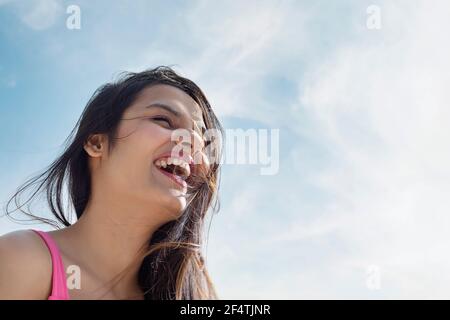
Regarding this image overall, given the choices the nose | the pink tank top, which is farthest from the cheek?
the pink tank top

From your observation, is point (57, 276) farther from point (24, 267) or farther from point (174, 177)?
point (174, 177)

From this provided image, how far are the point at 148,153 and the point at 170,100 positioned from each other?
18.2 inches

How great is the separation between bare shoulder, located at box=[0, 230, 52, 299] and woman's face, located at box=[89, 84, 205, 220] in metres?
0.62

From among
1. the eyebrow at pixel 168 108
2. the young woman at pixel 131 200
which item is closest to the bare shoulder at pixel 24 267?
the young woman at pixel 131 200

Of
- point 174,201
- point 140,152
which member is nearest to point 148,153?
point 140,152

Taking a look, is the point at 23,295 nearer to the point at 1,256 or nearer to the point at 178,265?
the point at 1,256

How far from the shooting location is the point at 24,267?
9.55ft

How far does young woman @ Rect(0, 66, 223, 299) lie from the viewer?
3127mm

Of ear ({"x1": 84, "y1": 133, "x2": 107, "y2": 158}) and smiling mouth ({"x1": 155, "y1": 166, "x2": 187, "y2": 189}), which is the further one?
ear ({"x1": 84, "y1": 133, "x2": 107, "y2": 158})

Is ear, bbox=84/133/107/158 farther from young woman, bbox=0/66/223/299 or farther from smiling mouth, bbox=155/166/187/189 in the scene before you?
smiling mouth, bbox=155/166/187/189

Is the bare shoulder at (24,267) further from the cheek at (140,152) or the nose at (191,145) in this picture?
the nose at (191,145)
